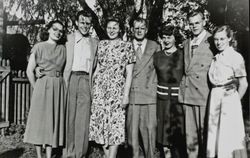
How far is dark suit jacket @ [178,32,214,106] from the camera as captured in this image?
15.8 feet

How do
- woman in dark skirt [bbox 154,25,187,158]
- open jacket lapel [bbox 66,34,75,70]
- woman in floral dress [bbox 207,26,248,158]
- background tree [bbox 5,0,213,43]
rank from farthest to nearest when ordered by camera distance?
background tree [bbox 5,0,213,43]
open jacket lapel [bbox 66,34,75,70]
woman in dark skirt [bbox 154,25,187,158]
woman in floral dress [bbox 207,26,248,158]

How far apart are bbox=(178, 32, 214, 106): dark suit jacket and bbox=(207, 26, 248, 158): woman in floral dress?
148 mm

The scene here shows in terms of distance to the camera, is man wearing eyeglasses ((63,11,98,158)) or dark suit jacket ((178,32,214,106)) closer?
dark suit jacket ((178,32,214,106))

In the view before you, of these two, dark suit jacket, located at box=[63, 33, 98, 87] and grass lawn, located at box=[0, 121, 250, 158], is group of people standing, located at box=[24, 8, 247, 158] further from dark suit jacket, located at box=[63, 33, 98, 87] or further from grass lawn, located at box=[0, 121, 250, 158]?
grass lawn, located at box=[0, 121, 250, 158]

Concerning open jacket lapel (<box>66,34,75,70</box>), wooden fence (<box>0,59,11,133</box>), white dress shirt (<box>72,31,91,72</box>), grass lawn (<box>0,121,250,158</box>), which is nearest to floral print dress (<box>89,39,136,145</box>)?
white dress shirt (<box>72,31,91,72</box>)

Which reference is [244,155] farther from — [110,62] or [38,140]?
[38,140]

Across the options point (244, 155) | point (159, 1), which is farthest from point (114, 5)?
point (244, 155)

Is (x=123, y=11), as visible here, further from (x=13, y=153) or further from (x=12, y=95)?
(x=13, y=153)

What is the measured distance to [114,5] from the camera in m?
8.16

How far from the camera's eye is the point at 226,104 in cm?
A: 455

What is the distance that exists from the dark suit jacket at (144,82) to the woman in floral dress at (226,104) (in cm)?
→ 91

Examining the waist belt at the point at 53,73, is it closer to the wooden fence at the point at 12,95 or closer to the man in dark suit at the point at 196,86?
the man in dark suit at the point at 196,86

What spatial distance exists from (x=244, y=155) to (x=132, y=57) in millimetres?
2074

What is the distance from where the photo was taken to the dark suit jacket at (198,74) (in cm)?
482
